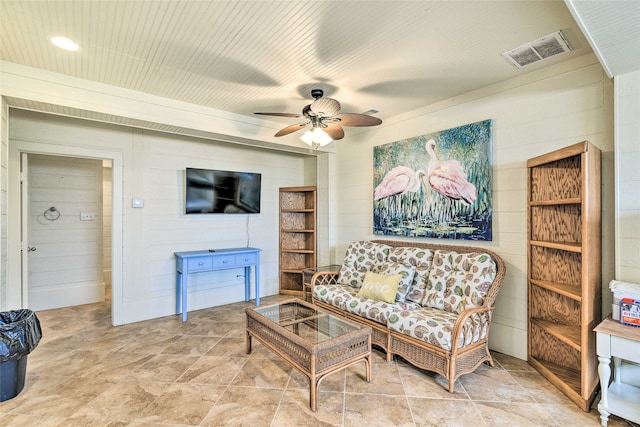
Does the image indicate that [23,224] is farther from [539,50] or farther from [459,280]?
[539,50]

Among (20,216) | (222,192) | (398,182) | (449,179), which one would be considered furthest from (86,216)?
(449,179)

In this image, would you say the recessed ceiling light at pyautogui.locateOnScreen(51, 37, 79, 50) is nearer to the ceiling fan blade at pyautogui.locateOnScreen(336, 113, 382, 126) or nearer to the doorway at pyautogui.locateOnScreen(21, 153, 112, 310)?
the ceiling fan blade at pyautogui.locateOnScreen(336, 113, 382, 126)

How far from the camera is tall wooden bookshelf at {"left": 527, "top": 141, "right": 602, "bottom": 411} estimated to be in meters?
2.05

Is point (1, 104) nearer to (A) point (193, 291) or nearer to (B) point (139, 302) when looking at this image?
(B) point (139, 302)

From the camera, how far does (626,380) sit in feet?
6.81

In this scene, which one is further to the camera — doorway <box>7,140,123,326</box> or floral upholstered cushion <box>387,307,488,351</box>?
doorway <box>7,140,123,326</box>

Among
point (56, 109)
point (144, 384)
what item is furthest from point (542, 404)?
point (56, 109)

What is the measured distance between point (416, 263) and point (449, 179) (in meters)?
0.94

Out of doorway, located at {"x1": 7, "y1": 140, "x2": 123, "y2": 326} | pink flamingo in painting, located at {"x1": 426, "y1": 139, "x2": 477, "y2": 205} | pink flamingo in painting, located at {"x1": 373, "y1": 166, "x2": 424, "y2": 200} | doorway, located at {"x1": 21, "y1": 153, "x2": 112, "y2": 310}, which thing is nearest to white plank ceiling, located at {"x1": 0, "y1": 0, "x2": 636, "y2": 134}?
pink flamingo in painting, located at {"x1": 426, "y1": 139, "x2": 477, "y2": 205}

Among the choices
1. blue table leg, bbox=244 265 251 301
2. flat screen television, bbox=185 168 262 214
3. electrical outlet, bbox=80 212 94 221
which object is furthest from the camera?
blue table leg, bbox=244 265 251 301

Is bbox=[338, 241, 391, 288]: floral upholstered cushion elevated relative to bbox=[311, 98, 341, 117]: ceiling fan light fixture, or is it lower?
lower

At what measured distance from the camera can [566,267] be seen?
247 cm

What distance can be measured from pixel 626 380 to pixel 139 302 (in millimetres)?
4556

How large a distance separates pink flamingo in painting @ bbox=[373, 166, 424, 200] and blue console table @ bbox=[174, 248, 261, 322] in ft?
6.15
